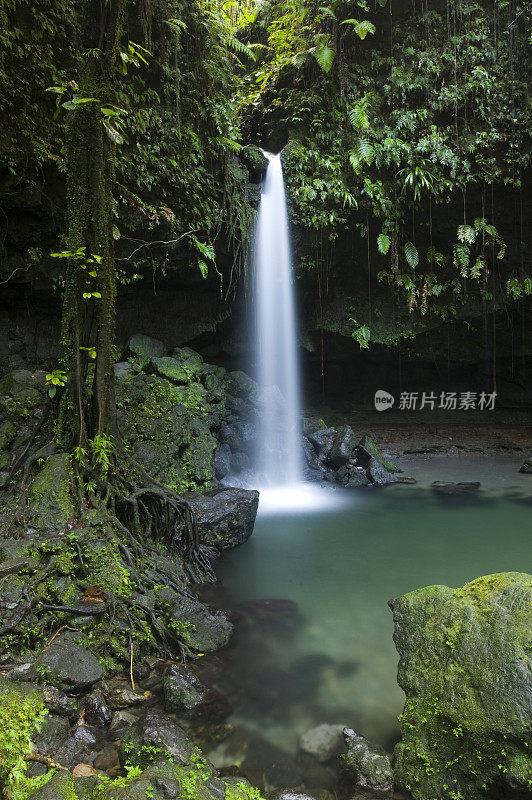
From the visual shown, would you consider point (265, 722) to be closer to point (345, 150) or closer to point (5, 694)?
point (5, 694)

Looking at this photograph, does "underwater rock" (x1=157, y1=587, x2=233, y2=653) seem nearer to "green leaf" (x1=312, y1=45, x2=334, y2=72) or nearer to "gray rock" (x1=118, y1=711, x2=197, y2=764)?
"gray rock" (x1=118, y1=711, x2=197, y2=764)

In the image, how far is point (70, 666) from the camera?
284 cm

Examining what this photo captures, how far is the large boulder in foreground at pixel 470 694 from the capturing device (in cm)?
198

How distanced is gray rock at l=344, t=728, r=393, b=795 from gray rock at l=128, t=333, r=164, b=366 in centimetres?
840

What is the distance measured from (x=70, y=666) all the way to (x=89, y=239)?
13.0 feet

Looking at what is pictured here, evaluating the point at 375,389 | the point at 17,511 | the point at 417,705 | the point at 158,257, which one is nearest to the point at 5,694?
the point at 17,511

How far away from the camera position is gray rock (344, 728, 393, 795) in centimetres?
235

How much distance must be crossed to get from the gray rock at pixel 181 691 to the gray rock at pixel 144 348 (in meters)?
7.52

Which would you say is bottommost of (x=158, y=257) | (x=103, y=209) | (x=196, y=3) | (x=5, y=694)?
(x=5, y=694)

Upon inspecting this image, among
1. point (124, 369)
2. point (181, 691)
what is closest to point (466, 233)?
point (124, 369)

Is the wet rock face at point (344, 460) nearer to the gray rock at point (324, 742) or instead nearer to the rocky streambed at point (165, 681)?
the rocky streambed at point (165, 681)

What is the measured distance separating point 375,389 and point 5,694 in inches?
530

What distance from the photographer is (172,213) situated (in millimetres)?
8219

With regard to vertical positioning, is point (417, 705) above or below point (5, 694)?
below
